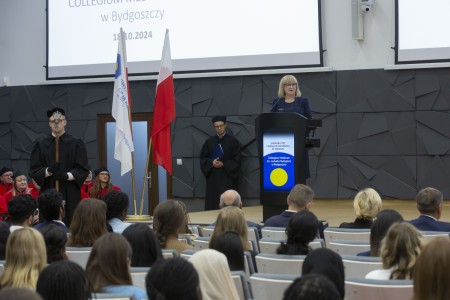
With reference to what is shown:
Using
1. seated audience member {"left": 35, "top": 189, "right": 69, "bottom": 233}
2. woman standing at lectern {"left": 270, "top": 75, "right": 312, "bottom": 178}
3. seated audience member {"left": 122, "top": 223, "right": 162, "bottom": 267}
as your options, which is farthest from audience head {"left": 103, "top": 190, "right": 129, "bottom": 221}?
woman standing at lectern {"left": 270, "top": 75, "right": 312, "bottom": 178}

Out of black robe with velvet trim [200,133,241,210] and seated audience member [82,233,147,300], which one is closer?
seated audience member [82,233,147,300]

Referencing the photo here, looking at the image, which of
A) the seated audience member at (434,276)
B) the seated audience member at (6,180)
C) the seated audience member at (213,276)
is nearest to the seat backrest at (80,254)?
the seated audience member at (213,276)

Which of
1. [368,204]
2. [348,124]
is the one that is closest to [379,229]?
[368,204]

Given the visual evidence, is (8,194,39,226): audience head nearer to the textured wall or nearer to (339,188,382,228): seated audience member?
(339,188,382,228): seated audience member

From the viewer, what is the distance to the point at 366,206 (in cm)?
568

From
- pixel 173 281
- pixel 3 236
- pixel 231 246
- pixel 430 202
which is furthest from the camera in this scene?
pixel 430 202

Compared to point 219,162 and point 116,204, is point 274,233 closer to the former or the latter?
point 116,204

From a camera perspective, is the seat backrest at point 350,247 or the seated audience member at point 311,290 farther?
the seat backrest at point 350,247

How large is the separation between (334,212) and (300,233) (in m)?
5.02

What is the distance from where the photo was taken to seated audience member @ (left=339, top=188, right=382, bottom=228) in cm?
564

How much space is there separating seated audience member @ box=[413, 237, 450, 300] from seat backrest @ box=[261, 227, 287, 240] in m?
2.90

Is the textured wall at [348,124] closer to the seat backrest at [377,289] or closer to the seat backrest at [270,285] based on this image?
the seat backrest at [270,285]

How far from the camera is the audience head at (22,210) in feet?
17.4

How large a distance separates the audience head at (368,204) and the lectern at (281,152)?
66.7 inches
